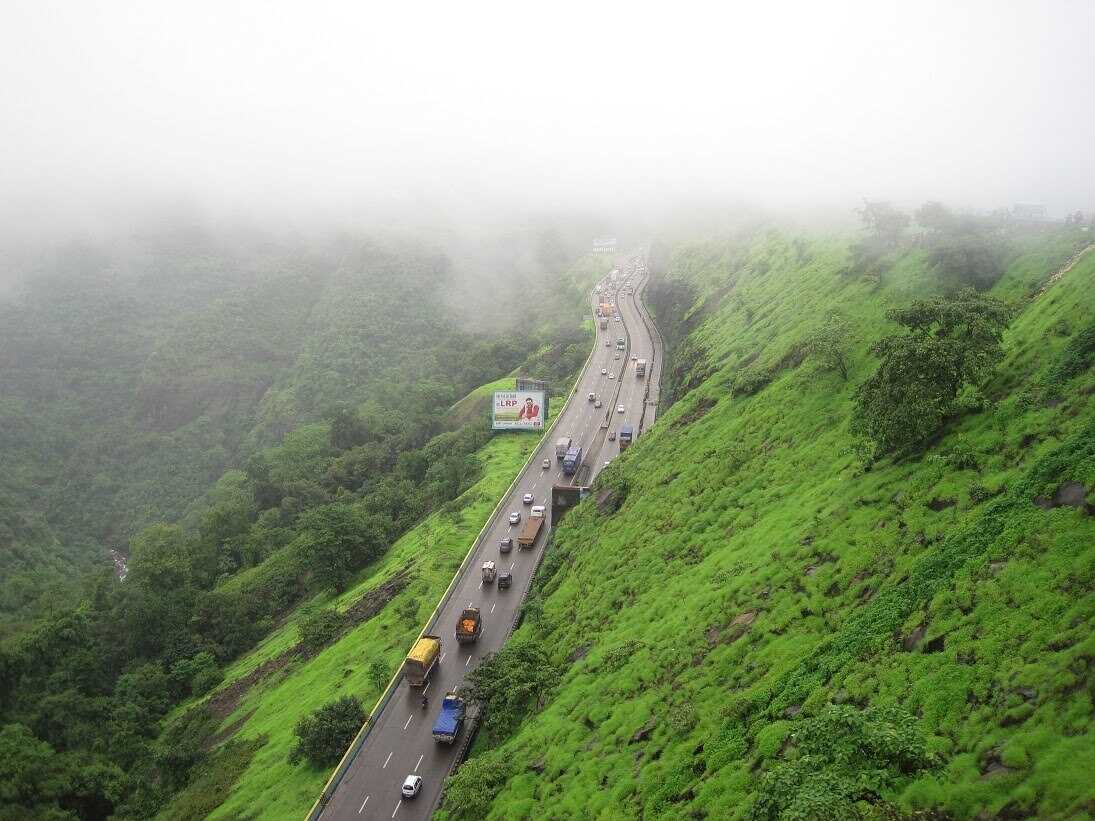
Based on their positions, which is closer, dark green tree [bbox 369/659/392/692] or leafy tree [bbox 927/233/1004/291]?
dark green tree [bbox 369/659/392/692]

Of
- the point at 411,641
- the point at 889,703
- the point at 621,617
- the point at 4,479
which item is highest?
the point at 889,703

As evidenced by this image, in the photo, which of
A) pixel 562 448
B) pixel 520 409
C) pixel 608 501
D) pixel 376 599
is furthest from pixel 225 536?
pixel 608 501

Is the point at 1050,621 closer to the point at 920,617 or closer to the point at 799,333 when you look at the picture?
the point at 920,617

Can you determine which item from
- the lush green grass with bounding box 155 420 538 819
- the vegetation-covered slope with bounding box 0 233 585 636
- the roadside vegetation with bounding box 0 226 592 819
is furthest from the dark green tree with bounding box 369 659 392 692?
the vegetation-covered slope with bounding box 0 233 585 636

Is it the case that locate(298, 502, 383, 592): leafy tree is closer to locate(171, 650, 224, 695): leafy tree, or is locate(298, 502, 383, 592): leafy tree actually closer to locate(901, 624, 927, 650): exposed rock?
locate(171, 650, 224, 695): leafy tree

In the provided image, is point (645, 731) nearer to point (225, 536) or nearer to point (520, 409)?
point (520, 409)

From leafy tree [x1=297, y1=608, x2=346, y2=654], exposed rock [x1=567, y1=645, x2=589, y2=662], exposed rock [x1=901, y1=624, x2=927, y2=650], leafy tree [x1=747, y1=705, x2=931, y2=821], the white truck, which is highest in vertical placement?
exposed rock [x1=901, y1=624, x2=927, y2=650]

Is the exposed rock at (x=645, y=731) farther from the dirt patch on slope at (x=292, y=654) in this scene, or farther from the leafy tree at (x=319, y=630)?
the leafy tree at (x=319, y=630)

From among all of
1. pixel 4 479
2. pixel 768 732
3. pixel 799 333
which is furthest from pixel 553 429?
pixel 4 479
